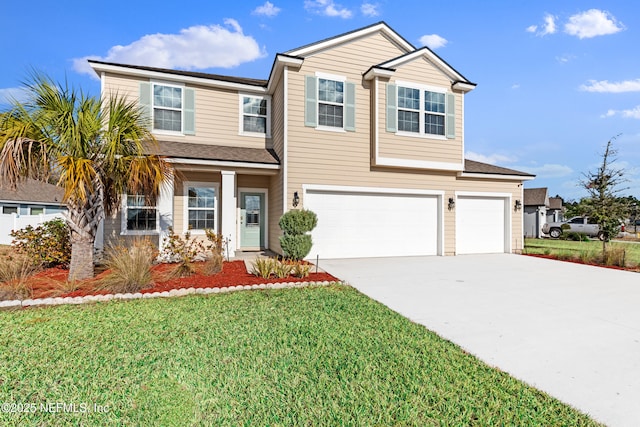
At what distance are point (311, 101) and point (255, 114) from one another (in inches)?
105

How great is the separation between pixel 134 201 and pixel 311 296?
7250mm

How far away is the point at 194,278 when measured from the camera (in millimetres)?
6746

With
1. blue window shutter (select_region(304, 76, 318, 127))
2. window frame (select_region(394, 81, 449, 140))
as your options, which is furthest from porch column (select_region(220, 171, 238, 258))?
window frame (select_region(394, 81, 449, 140))

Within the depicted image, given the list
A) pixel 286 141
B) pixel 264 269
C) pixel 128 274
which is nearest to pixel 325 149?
pixel 286 141

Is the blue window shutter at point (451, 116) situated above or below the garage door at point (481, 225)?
above

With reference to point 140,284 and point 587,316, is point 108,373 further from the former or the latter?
point 587,316

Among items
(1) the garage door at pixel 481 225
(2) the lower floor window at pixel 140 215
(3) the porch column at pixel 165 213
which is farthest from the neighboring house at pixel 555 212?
(2) the lower floor window at pixel 140 215

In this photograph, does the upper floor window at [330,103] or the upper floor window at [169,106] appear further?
the upper floor window at [169,106]

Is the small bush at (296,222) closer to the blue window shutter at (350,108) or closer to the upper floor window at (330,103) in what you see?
the upper floor window at (330,103)

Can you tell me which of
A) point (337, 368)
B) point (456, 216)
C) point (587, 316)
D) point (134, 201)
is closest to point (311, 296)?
point (337, 368)

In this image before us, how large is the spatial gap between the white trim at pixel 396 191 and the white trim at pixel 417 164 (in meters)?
0.87

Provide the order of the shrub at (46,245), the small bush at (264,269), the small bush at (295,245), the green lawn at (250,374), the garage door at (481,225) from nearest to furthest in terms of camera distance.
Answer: the green lawn at (250,374), the small bush at (264,269), the shrub at (46,245), the small bush at (295,245), the garage door at (481,225)

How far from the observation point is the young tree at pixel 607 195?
1150cm

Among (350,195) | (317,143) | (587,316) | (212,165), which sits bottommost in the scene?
(587,316)
